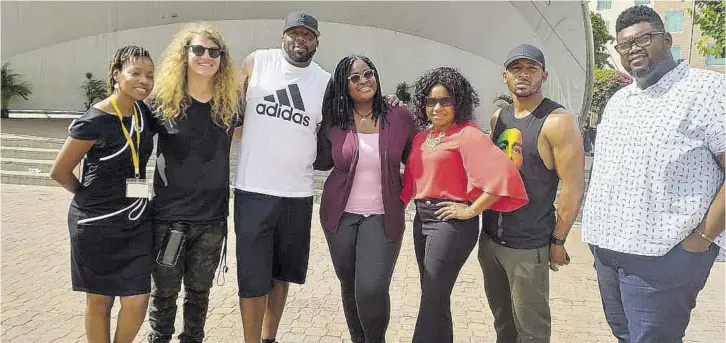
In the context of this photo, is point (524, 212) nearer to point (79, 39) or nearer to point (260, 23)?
point (260, 23)

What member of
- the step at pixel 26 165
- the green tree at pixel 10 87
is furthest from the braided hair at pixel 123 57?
the green tree at pixel 10 87

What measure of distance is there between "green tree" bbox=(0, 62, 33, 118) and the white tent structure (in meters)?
0.21

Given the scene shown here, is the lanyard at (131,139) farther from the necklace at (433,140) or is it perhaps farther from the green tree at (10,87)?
the green tree at (10,87)

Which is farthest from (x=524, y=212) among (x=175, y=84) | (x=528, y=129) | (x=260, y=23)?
(x=260, y=23)

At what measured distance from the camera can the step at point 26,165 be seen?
32.1 feet

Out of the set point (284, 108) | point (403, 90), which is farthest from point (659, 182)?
point (403, 90)

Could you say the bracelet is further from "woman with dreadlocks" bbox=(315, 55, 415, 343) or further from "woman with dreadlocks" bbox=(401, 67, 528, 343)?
"woman with dreadlocks" bbox=(315, 55, 415, 343)

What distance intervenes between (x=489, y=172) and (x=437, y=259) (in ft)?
1.75

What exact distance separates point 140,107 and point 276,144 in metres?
0.73

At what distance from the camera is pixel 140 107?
2.95 metres

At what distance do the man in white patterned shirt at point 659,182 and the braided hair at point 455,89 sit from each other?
0.72 m

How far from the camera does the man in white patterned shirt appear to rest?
2281 millimetres

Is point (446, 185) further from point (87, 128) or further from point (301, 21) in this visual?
point (87, 128)

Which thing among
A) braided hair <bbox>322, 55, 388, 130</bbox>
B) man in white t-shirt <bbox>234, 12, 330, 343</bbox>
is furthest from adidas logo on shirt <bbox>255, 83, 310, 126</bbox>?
braided hair <bbox>322, 55, 388, 130</bbox>
